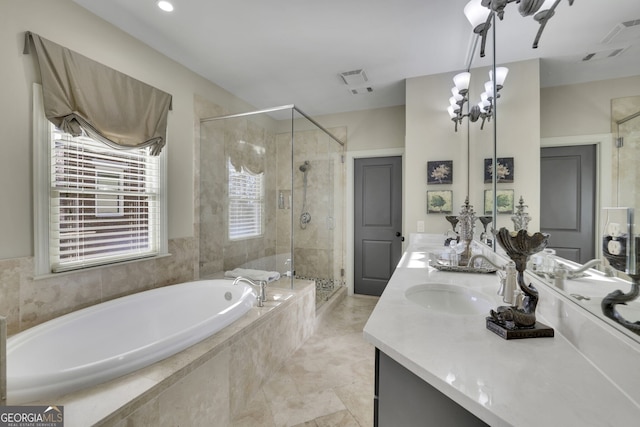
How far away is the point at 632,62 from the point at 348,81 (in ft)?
8.67

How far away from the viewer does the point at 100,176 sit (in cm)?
207

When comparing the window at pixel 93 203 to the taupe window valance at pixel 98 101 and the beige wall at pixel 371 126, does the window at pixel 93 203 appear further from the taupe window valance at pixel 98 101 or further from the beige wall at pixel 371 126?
the beige wall at pixel 371 126

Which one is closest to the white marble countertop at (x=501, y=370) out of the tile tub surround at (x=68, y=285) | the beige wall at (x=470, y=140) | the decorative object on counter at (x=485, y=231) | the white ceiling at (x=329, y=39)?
the beige wall at (x=470, y=140)

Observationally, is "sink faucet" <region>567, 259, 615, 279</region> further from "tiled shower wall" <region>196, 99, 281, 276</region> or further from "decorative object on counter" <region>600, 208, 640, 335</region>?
"tiled shower wall" <region>196, 99, 281, 276</region>

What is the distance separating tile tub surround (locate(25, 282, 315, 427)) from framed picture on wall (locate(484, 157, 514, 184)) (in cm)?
172

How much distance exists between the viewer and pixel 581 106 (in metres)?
0.90

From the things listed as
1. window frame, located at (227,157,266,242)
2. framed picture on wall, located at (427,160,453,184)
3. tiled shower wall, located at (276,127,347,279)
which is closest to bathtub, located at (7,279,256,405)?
window frame, located at (227,157,266,242)

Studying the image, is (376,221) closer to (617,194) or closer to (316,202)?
(316,202)

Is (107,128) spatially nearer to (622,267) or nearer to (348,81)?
(348,81)

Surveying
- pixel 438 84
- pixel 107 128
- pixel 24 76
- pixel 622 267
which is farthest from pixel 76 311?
pixel 438 84

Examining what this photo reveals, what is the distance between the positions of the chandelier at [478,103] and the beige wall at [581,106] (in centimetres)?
62

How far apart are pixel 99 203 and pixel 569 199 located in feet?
A: 9.10

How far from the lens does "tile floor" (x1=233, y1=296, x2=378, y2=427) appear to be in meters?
1.63

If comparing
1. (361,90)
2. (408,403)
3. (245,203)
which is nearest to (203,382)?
(408,403)
